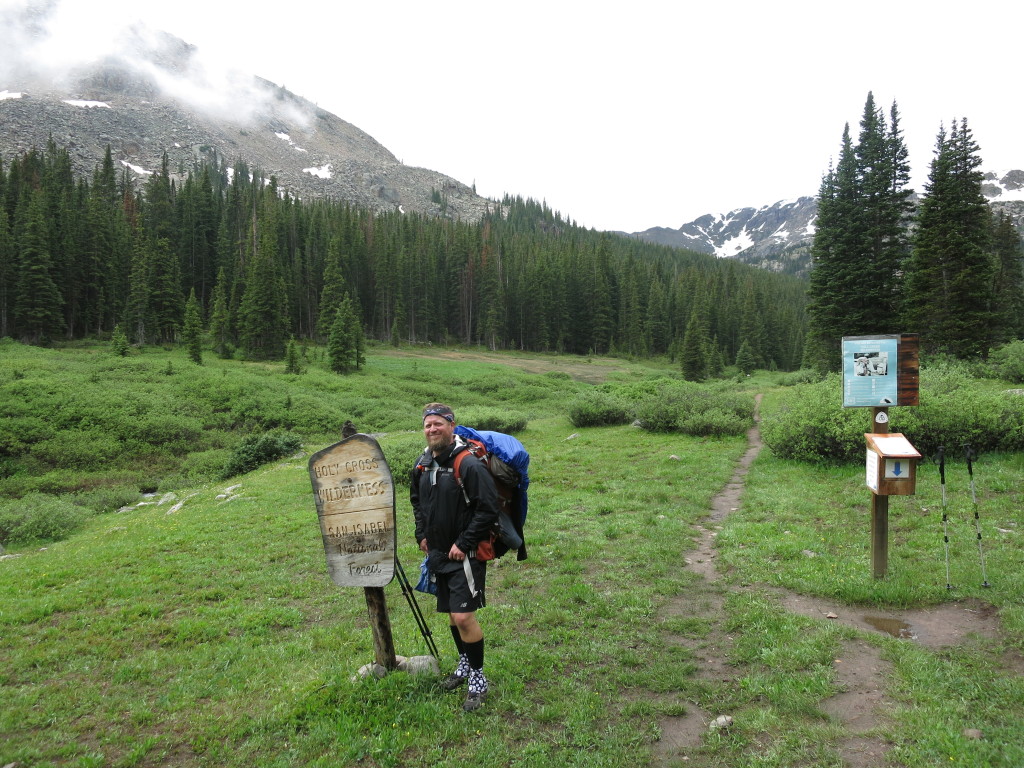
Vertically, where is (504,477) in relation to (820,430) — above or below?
above

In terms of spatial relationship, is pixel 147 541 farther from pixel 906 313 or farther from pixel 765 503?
pixel 906 313

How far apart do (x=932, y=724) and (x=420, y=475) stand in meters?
4.76

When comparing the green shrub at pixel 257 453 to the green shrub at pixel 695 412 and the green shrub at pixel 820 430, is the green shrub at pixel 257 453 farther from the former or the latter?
the green shrub at pixel 820 430

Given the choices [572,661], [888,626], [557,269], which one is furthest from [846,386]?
[557,269]

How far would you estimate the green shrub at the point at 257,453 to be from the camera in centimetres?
2156

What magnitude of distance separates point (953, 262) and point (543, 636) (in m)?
34.0

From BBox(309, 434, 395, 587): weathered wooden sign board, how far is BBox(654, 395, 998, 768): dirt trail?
2932 mm

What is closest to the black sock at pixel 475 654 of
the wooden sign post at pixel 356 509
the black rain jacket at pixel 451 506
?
the black rain jacket at pixel 451 506

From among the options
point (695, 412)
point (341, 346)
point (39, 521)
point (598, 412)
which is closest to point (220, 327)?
point (341, 346)

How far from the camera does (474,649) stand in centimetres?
484

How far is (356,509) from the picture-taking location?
4855mm

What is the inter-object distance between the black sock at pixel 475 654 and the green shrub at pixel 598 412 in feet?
67.8

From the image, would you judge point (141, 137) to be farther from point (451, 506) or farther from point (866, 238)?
point (451, 506)

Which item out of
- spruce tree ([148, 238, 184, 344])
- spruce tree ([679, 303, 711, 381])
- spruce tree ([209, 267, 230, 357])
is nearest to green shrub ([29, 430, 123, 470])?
spruce tree ([209, 267, 230, 357])
